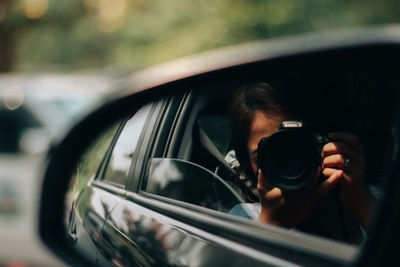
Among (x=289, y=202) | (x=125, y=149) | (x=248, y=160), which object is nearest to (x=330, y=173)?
(x=289, y=202)

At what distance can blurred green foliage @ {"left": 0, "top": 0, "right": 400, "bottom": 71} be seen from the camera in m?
11.6

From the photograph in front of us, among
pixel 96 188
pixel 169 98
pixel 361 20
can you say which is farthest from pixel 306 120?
pixel 361 20

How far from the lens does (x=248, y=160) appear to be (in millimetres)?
1565

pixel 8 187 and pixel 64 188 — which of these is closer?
pixel 64 188

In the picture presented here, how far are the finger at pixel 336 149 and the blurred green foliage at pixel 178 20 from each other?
382 inches

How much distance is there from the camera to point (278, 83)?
4.77 ft

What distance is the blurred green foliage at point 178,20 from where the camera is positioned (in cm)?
1159

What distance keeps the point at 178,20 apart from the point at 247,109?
1165 cm

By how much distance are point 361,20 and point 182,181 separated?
36.6ft

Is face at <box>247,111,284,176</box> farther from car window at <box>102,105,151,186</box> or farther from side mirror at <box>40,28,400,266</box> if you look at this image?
car window at <box>102,105,151,186</box>

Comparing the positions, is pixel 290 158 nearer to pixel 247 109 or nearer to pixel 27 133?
pixel 247 109

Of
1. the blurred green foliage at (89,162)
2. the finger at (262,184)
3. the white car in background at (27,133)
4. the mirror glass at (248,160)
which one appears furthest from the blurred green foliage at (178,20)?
the finger at (262,184)

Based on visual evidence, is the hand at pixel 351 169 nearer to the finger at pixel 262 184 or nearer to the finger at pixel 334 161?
the finger at pixel 334 161

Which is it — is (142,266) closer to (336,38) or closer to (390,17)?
(336,38)
